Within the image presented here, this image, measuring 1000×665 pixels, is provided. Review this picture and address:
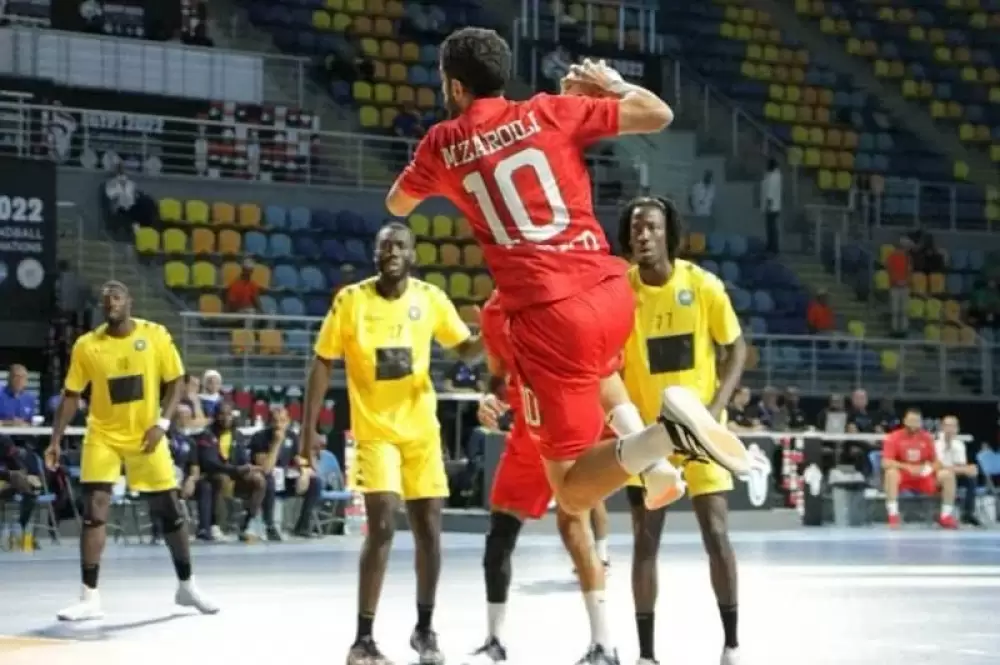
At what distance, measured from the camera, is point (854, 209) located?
3300 centimetres

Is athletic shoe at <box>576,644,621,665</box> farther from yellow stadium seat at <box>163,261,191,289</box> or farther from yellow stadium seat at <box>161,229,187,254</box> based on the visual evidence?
yellow stadium seat at <box>161,229,187,254</box>

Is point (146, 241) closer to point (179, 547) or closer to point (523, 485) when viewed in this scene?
point (179, 547)

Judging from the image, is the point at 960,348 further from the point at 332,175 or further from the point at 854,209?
the point at 332,175

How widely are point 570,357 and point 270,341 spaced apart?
17.5 meters

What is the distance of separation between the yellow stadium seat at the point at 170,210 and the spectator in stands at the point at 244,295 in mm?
1653

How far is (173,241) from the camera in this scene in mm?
26000

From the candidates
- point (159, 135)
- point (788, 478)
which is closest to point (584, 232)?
point (788, 478)

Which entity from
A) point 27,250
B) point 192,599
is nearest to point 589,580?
point 192,599

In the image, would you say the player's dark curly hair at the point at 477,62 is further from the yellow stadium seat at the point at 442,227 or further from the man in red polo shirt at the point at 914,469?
the yellow stadium seat at the point at 442,227

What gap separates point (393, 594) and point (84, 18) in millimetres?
15898

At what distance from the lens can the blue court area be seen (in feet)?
31.8

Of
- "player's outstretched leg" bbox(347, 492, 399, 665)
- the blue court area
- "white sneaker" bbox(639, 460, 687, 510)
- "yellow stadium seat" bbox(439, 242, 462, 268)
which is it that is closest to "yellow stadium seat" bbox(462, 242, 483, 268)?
"yellow stadium seat" bbox(439, 242, 462, 268)

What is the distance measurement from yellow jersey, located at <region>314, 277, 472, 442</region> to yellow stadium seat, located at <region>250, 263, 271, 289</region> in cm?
1603

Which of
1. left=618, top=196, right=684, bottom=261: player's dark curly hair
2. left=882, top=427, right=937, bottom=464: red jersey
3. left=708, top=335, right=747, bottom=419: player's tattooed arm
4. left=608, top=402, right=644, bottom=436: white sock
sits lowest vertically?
left=882, top=427, right=937, bottom=464: red jersey
